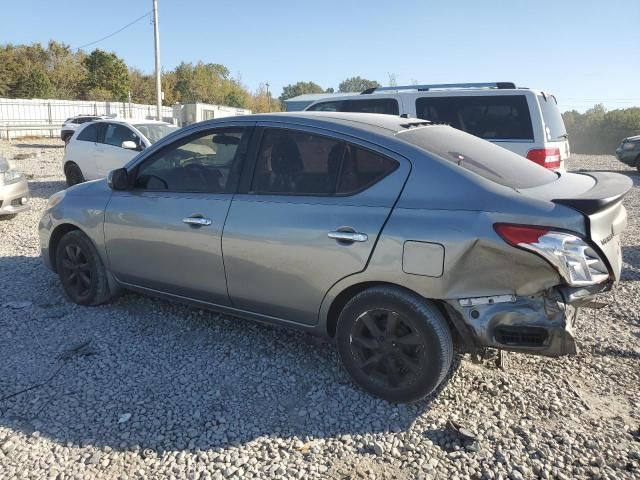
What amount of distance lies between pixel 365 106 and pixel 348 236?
5708 millimetres

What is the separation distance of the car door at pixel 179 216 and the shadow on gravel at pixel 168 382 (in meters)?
0.41

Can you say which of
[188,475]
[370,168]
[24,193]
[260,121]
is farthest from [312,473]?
[24,193]

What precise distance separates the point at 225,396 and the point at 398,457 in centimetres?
115

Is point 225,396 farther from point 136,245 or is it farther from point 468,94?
point 468,94

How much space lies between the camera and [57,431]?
2.87m

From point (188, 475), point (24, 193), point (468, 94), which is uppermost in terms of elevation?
point (468, 94)

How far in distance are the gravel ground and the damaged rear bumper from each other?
0.52 m

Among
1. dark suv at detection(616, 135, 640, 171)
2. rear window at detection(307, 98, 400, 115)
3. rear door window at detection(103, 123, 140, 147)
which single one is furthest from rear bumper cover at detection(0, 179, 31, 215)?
dark suv at detection(616, 135, 640, 171)

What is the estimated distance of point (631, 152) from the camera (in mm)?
16531

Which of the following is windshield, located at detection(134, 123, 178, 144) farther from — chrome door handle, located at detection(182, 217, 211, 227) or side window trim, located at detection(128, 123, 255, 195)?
chrome door handle, located at detection(182, 217, 211, 227)

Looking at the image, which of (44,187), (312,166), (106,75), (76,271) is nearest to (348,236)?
(312,166)

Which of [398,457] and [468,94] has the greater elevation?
[468,94]

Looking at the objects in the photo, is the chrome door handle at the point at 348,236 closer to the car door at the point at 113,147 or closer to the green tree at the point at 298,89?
the car door at the point at 113,147

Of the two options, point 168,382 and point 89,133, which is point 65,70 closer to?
point 89,133
